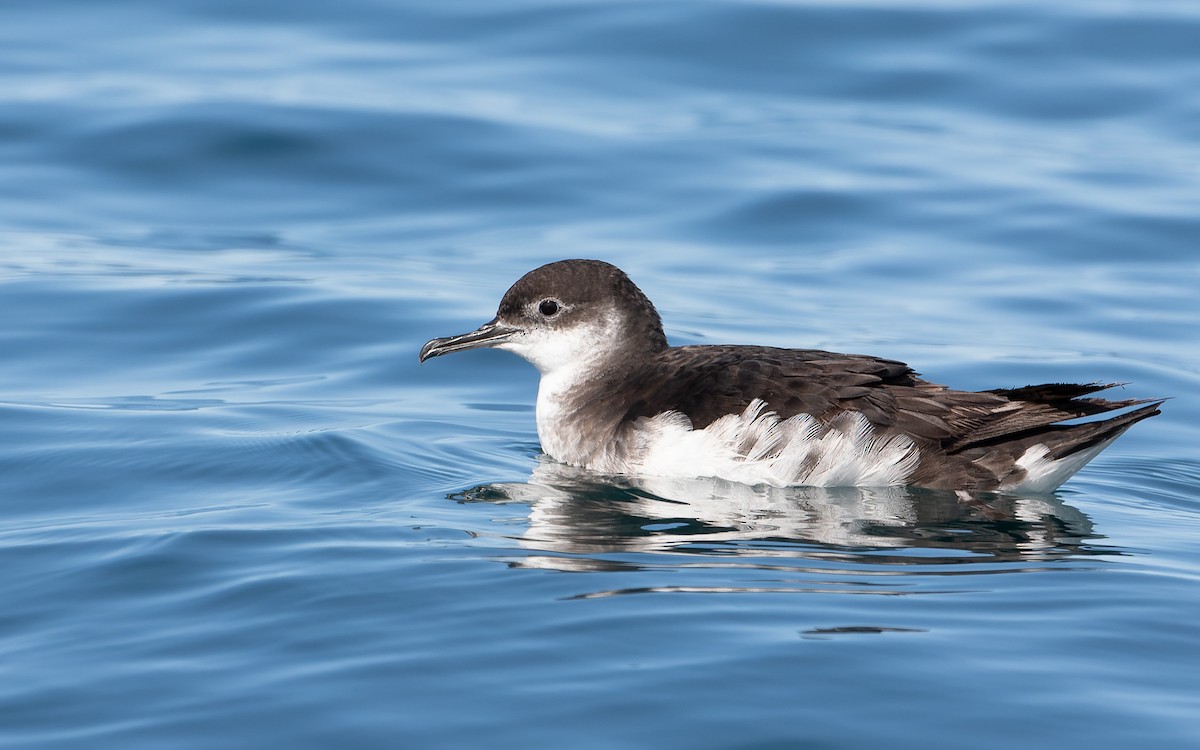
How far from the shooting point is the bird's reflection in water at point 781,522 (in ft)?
22.8

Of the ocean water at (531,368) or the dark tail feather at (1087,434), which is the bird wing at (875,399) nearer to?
the dark tail feather at (1087,434)

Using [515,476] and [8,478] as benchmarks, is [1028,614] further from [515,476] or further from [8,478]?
[8,478]

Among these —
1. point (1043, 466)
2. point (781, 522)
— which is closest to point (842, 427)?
point (781, 522)

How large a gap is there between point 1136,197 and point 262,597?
10.2 meters

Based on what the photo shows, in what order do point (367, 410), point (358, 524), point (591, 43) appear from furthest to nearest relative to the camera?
point (591, 43) → point (367, 410) → point (358, 524)

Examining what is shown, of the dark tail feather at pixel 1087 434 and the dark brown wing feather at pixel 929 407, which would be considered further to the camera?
the dark brown wing feather at pixel 929 407

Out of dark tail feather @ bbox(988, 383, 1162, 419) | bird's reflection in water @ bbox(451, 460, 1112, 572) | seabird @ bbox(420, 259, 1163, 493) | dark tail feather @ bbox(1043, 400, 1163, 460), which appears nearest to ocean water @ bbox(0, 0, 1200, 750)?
bird's reflection in water @ bbox(451, 460, 1112, 572)

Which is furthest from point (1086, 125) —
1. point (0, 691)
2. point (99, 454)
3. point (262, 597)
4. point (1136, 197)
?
point (0, 691)

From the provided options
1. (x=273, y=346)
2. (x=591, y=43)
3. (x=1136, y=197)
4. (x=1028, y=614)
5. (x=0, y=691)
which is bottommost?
(x=0, y=691)

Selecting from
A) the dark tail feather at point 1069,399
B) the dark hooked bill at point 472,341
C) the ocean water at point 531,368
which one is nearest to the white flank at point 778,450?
the ocean water at point 531,368

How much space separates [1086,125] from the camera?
1608 centimetres

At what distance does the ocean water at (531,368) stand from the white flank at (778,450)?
0.12m

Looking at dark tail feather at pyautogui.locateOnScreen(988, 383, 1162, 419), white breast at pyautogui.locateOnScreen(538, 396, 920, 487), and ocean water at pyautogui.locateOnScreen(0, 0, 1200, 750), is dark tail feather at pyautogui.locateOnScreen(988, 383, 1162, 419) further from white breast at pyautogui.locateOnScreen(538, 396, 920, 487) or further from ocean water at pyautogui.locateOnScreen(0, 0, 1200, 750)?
white breast at pyautogui.locateOnScreen(538, 396, 920, 487)

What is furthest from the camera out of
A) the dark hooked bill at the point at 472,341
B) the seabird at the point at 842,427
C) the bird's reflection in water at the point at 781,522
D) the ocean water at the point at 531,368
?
the dark hooked bill at the point at 472,341
